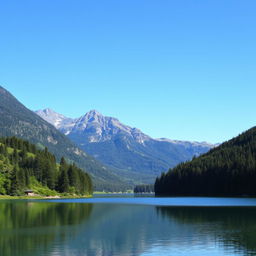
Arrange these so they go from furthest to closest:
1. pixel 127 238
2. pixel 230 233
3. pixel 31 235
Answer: pixel 230 233, pixel 31 235, pixel 127 238

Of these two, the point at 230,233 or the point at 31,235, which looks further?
the point at 230,233

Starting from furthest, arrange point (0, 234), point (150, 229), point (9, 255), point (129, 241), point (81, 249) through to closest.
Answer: point (150, 229), point (0, 234), point (129, 241), point (81, 249), point (9, 255)

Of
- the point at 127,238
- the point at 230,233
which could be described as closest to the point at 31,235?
the point at 127,238

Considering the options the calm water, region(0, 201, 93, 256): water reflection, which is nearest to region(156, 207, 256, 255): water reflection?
the calm water

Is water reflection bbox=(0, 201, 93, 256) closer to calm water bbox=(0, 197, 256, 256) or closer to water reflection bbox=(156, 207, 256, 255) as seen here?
calm water bbox=(0, 197, 256, 256)

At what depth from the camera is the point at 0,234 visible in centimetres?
6519

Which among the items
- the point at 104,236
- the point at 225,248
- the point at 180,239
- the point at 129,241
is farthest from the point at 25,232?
the point at 225,248

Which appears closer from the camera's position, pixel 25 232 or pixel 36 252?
pixel 36 252

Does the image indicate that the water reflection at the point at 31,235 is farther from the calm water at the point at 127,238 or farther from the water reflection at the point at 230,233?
the water reflection at the point at 230,233

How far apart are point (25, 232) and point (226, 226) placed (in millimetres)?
33108

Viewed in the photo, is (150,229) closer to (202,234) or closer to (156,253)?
(202,234)

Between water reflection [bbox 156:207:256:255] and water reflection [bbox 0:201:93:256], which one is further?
water reflection [bbox 156:207:256:255]

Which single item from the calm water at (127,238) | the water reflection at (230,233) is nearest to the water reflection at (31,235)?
the calm water at (127,238)

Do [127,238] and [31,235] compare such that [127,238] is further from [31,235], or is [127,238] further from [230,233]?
[230,233]
